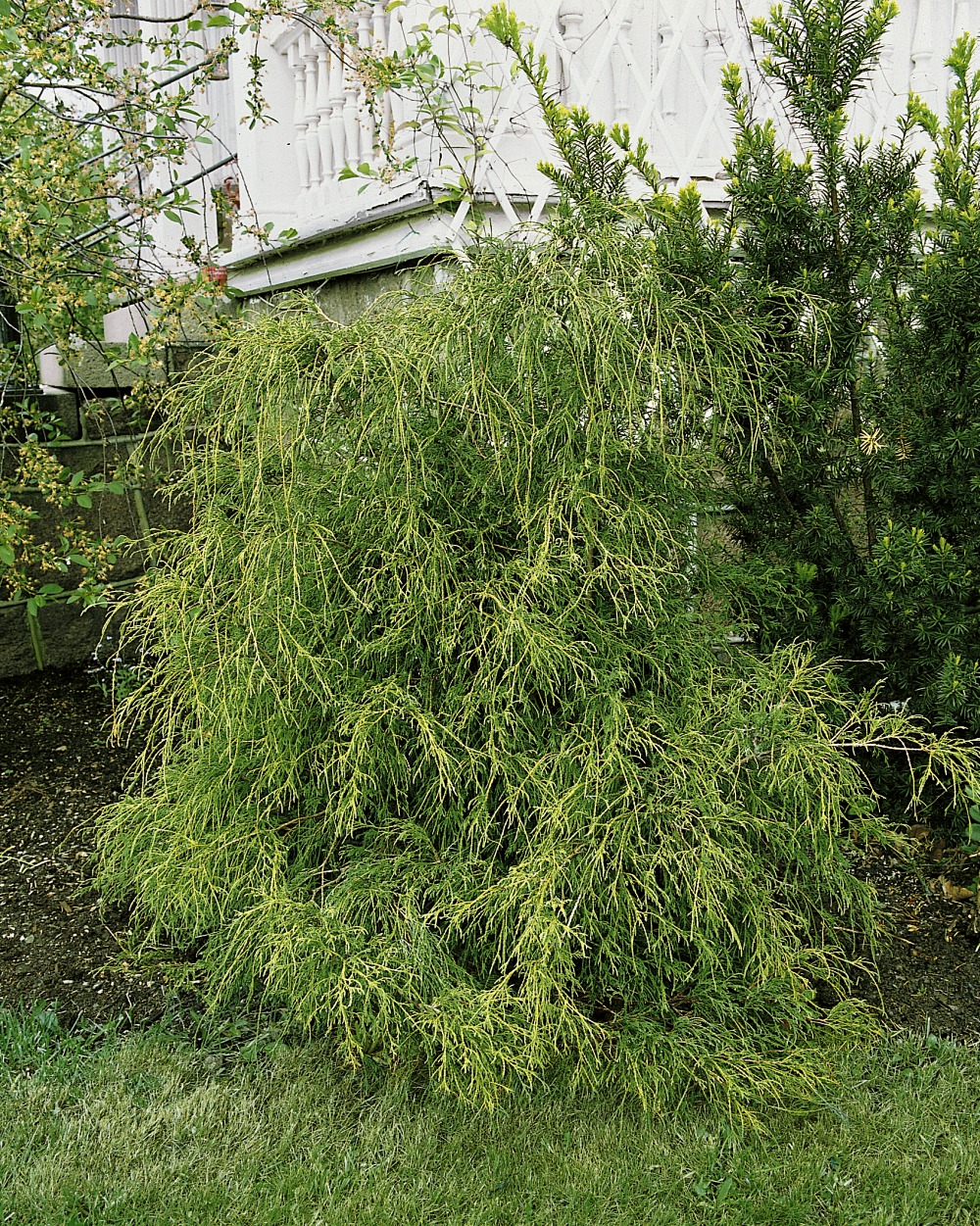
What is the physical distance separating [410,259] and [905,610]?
7.18 ft

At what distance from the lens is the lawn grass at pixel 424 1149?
2.20 meters

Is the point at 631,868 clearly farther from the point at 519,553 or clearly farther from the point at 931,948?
the point at 931,948

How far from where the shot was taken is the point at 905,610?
10.6 feet

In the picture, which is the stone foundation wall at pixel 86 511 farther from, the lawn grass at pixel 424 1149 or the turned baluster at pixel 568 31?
the lawn grass at pixel 424 1149

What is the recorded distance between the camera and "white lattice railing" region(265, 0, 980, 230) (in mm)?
3736

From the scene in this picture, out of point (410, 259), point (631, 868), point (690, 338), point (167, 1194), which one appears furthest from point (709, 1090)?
point (410, 259)

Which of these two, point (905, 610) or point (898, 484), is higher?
Result: point (898, 484)

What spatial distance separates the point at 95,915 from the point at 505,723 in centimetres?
157

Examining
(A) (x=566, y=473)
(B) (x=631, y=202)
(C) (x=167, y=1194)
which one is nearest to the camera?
(C) (x=167, y=1194)

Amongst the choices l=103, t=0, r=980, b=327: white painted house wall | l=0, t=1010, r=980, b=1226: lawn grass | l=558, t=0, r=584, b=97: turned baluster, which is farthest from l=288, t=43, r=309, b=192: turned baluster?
l=0, t=1010, r=980, b=1226: lawn grass

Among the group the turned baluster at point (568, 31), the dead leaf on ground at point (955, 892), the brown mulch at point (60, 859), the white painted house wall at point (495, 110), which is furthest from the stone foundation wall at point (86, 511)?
the dead leaf on ground at point (955, 892)

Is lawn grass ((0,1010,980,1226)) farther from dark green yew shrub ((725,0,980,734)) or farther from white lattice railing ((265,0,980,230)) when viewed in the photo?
white lattice railing ((265,0,980,230))

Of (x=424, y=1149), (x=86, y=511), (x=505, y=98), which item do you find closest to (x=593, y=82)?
(x=505, y=98)

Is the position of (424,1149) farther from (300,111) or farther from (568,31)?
(300,111)
